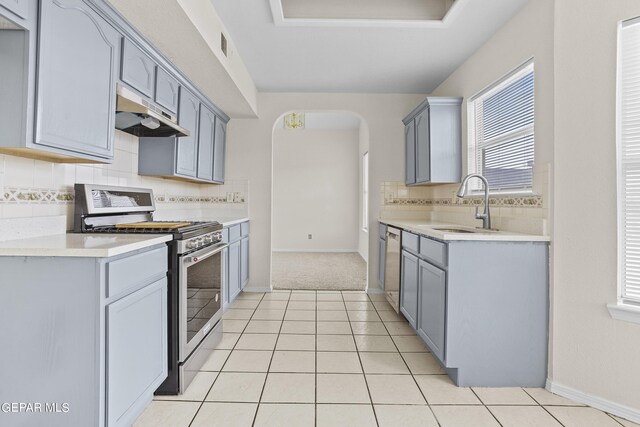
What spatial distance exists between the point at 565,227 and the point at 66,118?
2702 mm

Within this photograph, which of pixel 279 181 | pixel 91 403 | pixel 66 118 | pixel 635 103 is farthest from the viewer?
pixel 279 181

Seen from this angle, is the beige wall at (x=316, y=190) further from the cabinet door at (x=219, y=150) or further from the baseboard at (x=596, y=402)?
the baseboard at (x=596, y=402)

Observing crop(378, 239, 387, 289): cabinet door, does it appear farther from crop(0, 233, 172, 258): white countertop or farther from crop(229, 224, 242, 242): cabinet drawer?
crop(0, 233, 172, 258): white countertop

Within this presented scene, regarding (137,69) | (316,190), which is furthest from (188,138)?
(316,190)

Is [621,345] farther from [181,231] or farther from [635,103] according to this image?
[181,231]

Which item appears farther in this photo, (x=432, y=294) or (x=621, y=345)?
(x=432, y=294)

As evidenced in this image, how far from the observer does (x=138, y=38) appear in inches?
85.1

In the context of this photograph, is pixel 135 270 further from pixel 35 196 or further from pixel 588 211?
pixel 588 211

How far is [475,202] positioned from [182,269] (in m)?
2.49

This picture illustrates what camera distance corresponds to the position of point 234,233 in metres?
3.52

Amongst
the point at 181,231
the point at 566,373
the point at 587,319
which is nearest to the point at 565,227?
the point at 587,319

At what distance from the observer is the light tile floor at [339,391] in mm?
1760

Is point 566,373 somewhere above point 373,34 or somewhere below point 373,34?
below

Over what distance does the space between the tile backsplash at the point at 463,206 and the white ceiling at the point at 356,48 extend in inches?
48.3
